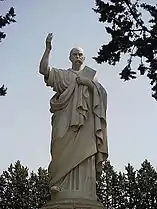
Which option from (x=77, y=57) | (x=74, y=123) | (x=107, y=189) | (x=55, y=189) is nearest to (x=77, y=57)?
(x=77, y=57)

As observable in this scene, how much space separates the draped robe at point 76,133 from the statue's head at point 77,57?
277mm

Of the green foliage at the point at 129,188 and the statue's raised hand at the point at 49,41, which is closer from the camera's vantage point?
the statue's raised hand at the point at 49,41

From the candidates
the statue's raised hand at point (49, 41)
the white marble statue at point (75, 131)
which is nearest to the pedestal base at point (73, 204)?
the white marble statue at point (75, 131)

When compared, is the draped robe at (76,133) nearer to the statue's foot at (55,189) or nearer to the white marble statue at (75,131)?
the white marble statue at (75,131)

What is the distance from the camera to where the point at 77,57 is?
905 cm

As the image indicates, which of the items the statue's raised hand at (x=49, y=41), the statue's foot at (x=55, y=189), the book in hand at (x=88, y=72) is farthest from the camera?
the book in hand at (x=88, y=72)

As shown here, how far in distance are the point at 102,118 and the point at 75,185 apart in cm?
136

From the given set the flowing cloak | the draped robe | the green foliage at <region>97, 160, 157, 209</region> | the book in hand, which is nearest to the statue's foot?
the draped robe

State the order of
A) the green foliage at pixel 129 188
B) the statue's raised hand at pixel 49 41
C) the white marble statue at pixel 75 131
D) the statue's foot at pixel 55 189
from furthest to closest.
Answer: the green foliage at pixel 129 188 → the statue's raised hand at pixel 49 41 → the white marble statue at pixel 75 131 → the statue's foot at pixel 55 189

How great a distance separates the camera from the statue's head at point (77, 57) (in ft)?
29.7

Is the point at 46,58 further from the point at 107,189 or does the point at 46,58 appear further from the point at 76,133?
the point at 107,189

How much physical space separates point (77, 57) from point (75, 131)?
1.57 meters

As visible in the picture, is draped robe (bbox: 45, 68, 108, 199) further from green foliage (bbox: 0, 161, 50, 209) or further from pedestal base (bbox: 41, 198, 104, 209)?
green foliage (bbox: 0, 161, 50, 209)

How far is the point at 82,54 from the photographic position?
9094mm
